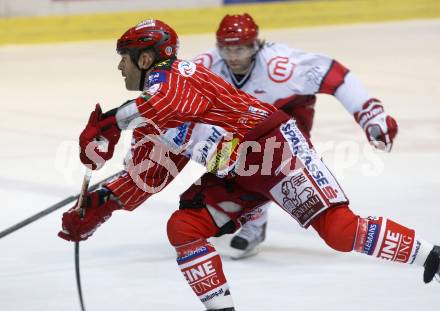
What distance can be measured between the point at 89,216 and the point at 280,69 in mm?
1329

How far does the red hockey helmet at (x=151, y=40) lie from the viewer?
10.8ft

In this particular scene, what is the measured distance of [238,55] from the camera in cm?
441

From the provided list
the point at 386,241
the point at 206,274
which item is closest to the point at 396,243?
the point at 386,241

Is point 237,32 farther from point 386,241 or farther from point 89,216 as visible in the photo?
point 386,241

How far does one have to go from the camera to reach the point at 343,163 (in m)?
5.94

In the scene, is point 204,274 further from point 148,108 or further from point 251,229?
point 251,229

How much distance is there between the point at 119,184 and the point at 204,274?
0.59 meters

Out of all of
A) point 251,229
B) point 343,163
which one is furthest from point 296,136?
point 343,163

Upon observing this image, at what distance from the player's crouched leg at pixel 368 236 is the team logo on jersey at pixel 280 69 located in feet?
4.20

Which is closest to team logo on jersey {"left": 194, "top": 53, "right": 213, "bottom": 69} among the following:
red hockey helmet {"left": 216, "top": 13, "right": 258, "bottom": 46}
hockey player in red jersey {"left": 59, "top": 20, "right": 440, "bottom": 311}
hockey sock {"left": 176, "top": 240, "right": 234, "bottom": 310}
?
red hockey helmet {"left": 216, "top": 13, "right": 258, "bottom": 46}

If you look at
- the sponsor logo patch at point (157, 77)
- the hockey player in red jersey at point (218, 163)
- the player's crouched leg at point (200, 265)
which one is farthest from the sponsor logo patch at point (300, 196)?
the sponsor logo patch at point (157, 77)

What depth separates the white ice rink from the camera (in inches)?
150

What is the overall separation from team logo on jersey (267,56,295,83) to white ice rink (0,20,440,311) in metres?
0.71

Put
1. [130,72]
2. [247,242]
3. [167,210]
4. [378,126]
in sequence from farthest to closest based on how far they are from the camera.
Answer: [167,210], [247,242], [378,126], [130,72]
